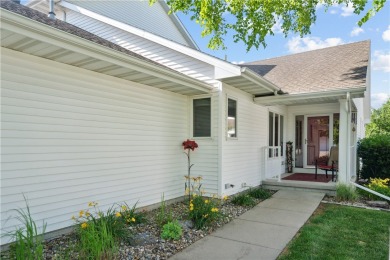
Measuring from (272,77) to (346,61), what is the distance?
250 centimetres

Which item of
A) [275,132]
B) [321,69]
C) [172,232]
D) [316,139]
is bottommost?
[172,232]

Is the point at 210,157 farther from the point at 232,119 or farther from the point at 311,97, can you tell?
the point at 311,97

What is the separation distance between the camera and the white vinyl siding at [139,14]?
407 inches

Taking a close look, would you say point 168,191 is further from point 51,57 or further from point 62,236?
point 51,57

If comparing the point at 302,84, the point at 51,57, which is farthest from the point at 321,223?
the point at 51,57

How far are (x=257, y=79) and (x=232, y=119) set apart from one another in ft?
3.96

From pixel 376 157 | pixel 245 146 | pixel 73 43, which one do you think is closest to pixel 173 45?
pixel 245 146

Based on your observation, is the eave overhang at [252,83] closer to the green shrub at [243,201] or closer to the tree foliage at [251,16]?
the tree foliage at [251,16]

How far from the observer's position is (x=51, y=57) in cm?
396

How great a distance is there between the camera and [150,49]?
24.4 ft

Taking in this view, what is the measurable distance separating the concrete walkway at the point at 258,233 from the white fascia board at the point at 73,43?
3.11m

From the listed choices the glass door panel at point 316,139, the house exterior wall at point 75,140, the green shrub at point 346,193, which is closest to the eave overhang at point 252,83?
the house exterior wall at point 75,140

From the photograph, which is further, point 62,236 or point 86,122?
point 86,122

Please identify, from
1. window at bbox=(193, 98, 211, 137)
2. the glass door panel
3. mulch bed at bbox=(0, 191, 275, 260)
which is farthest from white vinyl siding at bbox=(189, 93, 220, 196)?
the glass door panel
